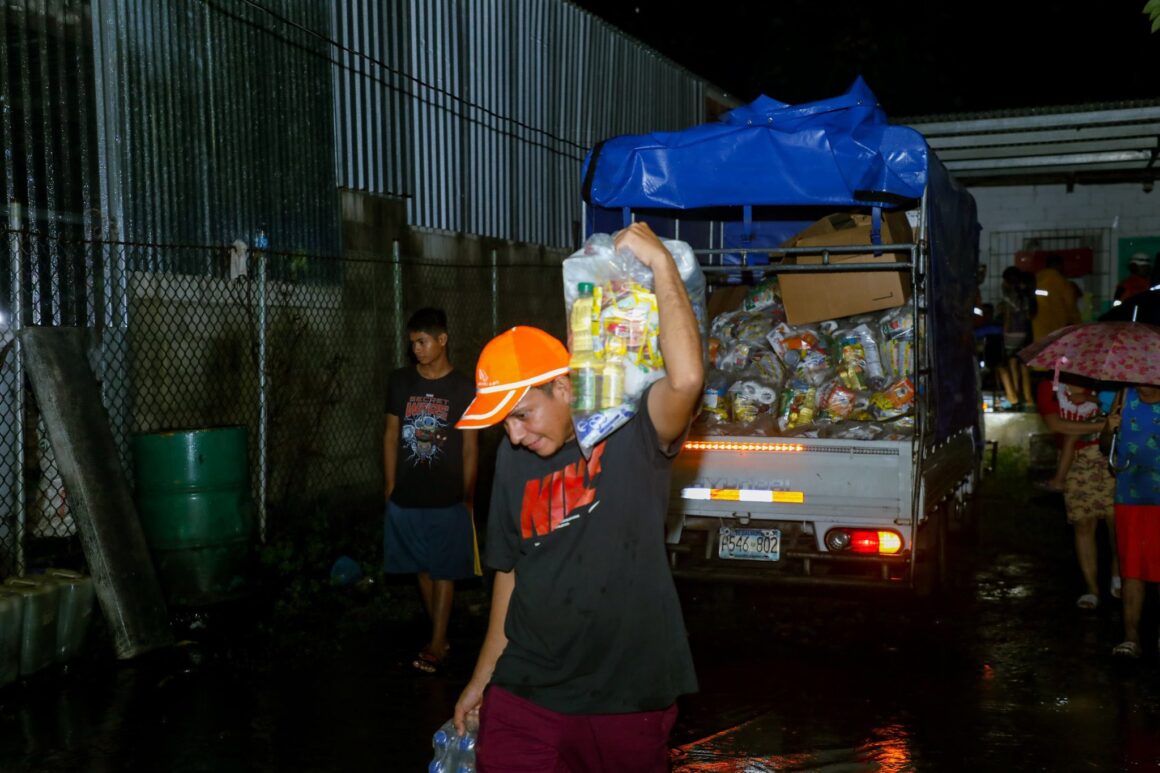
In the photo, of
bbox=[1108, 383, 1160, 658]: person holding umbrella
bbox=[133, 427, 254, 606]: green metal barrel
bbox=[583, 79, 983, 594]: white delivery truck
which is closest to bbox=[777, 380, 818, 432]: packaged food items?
bbox=[583, 79, 983, 594]: white delivery truck

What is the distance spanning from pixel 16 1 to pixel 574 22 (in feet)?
26.5

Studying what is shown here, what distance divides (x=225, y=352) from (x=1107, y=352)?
19.3ft

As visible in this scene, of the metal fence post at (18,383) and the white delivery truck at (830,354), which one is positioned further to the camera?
the white delivery truck at (830,354)

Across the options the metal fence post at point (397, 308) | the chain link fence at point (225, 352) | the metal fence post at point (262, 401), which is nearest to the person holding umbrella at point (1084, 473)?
the metal fence post at point (397, 308)

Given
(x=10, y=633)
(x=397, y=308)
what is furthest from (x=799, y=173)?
(x=10, y=633)

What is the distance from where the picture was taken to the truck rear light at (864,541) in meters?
7.05

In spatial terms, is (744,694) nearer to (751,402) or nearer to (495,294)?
(751,402)

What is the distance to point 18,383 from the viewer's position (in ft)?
22.6

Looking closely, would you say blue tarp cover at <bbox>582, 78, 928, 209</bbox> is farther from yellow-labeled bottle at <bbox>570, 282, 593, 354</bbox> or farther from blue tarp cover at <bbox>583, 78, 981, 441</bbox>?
yellow-labeled bottle at <bbox>570, 282, 593, 354</bbox>

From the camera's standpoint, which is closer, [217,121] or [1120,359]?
[1120,359]

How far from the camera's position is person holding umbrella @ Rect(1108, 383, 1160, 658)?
6598mm

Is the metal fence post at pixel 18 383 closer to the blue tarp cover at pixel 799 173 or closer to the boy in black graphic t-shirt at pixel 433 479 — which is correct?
the boy in black graphic t-shirt at pixel 433 479

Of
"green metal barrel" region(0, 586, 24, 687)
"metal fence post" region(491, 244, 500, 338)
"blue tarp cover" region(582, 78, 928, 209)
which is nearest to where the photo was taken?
"green metal barrel" region(0, 586, 24, 687)

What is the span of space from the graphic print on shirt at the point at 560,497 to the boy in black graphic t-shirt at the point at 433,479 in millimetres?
3364
